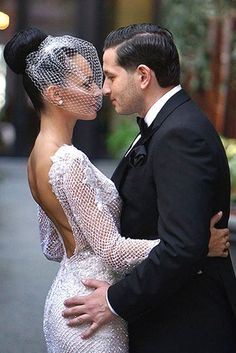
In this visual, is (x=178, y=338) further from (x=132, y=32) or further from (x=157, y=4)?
(x=157, y=4)

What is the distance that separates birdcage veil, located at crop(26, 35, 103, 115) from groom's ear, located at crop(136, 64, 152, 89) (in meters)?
0.25

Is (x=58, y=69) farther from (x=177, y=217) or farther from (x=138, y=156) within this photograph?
(x=177, y=217)

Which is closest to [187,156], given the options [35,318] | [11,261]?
[35,318]

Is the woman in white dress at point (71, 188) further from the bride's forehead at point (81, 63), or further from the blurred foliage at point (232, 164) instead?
the blurred foliage at point (232, 164)

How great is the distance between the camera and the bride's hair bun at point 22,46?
2828 mm

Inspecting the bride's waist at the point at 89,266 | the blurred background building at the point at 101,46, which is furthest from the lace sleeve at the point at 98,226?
the blurred background building at the point at 101,46

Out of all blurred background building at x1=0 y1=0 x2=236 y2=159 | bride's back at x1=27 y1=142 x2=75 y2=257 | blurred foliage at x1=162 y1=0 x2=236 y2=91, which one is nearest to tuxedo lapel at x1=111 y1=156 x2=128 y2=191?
bride's back at x1=27 y1=142 x2=75 y2=257

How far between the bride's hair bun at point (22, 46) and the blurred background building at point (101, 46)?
939 centimetres

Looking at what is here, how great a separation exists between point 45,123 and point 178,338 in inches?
32.9

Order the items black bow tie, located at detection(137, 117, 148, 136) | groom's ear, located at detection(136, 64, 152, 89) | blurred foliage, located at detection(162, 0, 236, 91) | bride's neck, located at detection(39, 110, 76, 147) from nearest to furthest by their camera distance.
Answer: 1. groom's ear, located at detection(136, 64, 152, 89)
2. black bow tie, located at detection(137, 117, 148, 136)
3. bride's neck, located at detection(39, 110, 76, 147)
4. blurred foliage, located at detection(162, 0, 236, 91)

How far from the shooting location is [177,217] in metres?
2.41

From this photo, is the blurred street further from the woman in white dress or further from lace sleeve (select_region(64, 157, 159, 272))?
lace sleeve (select_region(64, 157, 159, 272))

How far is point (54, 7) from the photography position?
14.6m

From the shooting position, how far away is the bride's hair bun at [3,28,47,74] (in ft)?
9.28
